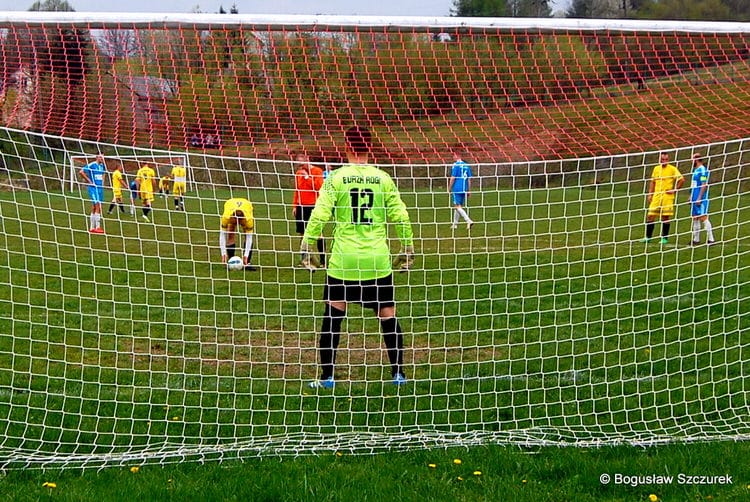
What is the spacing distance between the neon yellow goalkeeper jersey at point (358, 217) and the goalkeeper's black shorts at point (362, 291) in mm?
47

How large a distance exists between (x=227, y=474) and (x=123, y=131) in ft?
8.02

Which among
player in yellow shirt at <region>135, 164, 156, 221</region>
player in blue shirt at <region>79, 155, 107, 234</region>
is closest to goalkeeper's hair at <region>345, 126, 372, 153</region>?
player in yellow shirt at <region>135, 164, 156, 221</region>

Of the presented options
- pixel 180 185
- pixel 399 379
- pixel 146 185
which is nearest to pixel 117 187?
pixel 146 185

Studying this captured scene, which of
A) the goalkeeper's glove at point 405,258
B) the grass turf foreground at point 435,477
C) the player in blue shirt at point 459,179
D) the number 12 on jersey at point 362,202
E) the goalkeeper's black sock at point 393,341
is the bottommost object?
the grass turf foreground at point 435,477

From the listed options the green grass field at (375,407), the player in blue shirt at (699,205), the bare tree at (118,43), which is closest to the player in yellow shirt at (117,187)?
the green grass field at (375,407)

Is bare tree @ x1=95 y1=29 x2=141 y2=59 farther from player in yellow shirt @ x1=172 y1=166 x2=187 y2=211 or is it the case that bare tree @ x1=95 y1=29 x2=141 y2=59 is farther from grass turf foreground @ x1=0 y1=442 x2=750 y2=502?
grass turf foreground @ x1=0 y1=442 x2=750 y2=502

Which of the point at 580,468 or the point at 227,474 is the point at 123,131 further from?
the point at 580,468

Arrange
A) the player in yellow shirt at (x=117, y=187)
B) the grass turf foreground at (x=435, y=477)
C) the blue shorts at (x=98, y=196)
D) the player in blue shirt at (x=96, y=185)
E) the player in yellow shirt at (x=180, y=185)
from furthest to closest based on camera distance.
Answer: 1. the player in yellow shirt at (x=117, y=187)
2. the player in yellow shirt at (x=180, y=185)
3. the player in blue shirt at (x=96, y=185)
4. the blue shorts at (x=98, y=196)
5. the grass turf foreground at (x=435, y=477)

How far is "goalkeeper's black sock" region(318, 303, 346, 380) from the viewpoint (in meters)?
5.76

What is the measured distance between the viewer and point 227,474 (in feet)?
14.5

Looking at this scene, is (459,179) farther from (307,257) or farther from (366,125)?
(307,257)

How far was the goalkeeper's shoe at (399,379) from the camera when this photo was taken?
5.86 m

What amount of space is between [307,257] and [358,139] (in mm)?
872

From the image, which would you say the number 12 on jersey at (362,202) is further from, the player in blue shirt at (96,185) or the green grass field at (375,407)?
the player in blue shirt at (96,185)
